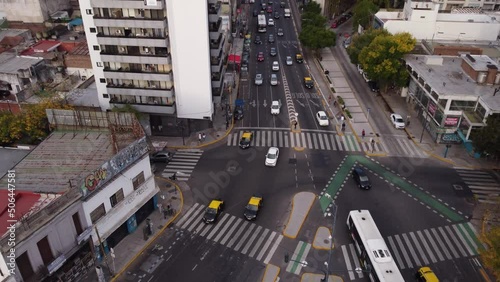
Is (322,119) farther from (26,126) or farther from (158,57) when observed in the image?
(26,126)

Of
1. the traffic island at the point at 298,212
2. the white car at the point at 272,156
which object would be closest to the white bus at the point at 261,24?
the white car at the point at 272,156

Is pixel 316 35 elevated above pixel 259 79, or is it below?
above

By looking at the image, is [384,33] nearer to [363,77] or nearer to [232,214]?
[363,77]

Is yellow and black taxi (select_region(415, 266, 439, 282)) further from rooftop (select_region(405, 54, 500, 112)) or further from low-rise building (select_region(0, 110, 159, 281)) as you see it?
low-rise building (select_region(0, 110, 159, 281))

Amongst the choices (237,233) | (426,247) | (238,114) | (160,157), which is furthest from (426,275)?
(238,114)

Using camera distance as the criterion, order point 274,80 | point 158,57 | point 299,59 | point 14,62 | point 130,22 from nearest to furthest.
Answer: point 130,22, point 158,57, point 14,62, point 274,80, point 299,59

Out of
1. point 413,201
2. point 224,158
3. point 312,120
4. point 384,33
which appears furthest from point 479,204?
point 384,33

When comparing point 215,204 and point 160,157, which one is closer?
point 215,204

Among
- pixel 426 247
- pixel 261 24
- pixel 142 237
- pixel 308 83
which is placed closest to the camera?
pixel 426 247
